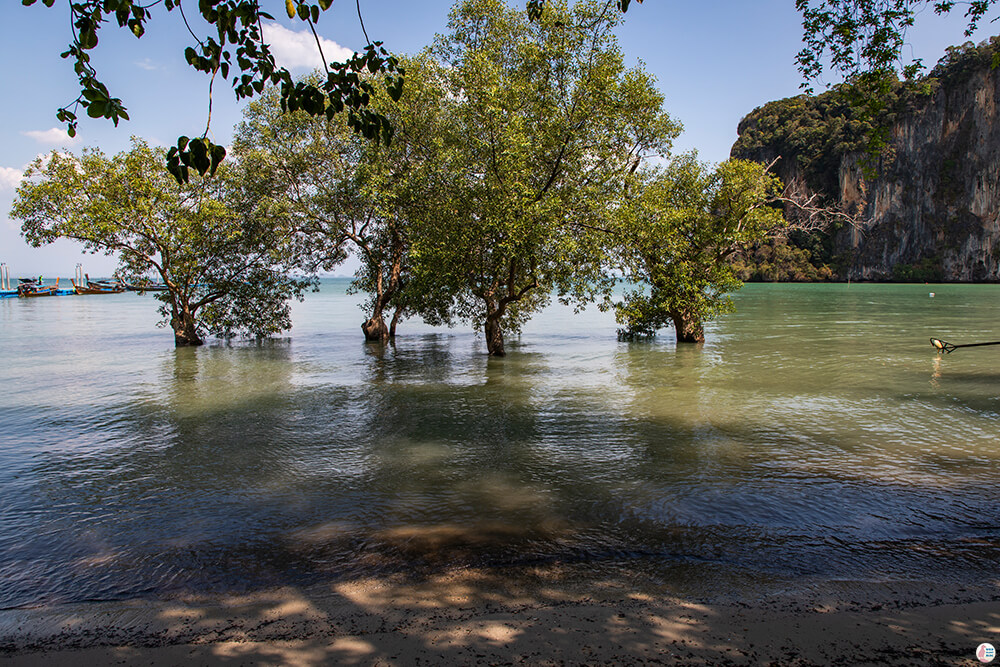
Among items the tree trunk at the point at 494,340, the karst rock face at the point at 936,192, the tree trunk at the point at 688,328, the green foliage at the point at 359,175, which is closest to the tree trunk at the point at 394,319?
the green foliage at the point at 359,175

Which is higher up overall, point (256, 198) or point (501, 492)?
point (256, 198)

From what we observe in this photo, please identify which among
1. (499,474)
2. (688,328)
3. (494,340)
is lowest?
(499,474)

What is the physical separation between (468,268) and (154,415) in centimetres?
980

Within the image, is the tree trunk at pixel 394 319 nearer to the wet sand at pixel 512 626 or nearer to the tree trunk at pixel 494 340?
the tree trunk at pixel 494 340

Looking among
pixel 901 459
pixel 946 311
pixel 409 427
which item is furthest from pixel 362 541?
pixel 946 311

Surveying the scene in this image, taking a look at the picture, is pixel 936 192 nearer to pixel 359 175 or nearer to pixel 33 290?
pixel 359 175

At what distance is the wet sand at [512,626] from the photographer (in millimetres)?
3914

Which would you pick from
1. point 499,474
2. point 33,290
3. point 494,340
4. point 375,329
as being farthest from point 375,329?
point 33,290

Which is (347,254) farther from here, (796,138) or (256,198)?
(796,138)

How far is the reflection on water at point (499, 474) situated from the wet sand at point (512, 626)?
40cm

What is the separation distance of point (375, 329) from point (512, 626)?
81.0 feet

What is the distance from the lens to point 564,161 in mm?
18969

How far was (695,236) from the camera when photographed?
Answer: 2402cm

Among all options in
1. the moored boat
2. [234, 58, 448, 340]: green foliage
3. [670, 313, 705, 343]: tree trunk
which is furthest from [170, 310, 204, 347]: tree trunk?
the moored boat
